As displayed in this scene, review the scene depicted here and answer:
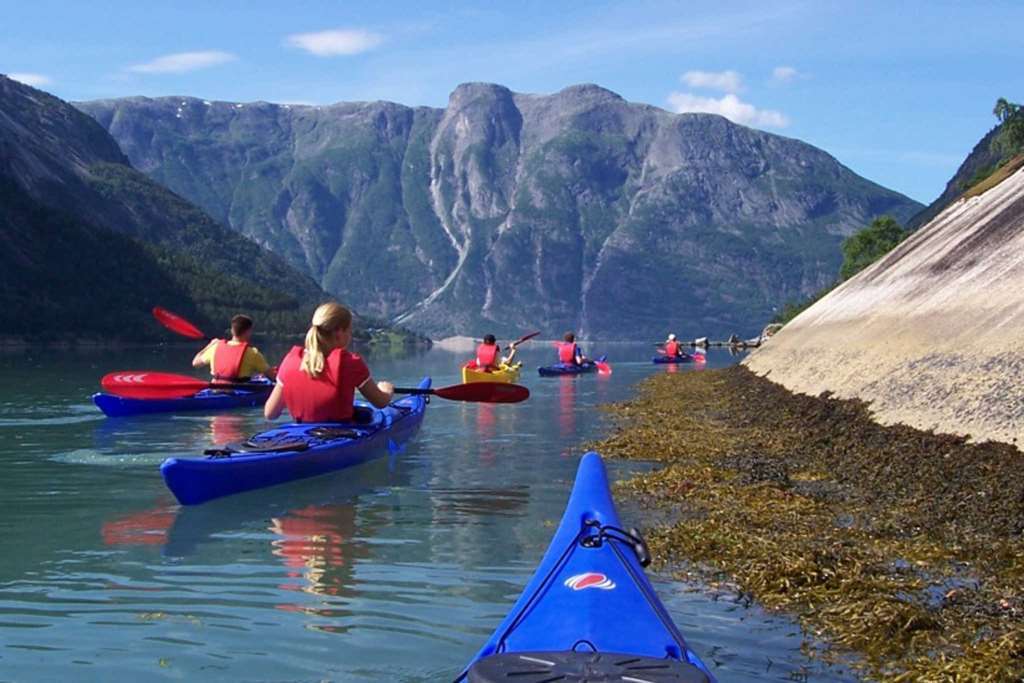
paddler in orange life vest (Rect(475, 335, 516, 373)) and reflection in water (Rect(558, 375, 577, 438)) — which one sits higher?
paddler in orange life vest (Rect(475, 335, 516, 373))

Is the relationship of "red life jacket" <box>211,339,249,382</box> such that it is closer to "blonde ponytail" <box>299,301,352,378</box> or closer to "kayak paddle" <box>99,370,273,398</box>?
"kayak paddle" <box>99,370,273,398</box>

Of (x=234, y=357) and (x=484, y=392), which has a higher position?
(x=234, y=357)

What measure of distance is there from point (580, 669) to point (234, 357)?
22.0 metres

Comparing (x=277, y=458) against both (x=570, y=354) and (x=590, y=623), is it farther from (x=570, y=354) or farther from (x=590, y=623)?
(x=570, y=354)

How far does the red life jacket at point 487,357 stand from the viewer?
3953cm

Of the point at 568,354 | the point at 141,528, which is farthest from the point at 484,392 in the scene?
the point at 568,354

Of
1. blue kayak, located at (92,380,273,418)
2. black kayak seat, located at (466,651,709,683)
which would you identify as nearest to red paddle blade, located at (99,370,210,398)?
blue kayak, located at (92,380,273,418)

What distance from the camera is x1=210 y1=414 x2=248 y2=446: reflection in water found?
76.7ft

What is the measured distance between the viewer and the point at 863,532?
1290cm

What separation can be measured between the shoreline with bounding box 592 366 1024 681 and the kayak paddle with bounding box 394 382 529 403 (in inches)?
99.9

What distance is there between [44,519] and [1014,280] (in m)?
19.4

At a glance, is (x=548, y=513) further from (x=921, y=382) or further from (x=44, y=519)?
(x=921, y=382)

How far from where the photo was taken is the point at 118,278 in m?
152

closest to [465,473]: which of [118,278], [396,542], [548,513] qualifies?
[548,513]
